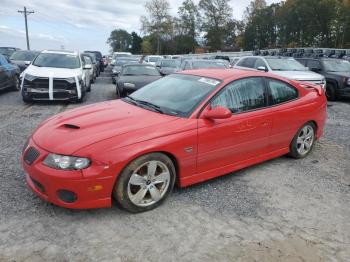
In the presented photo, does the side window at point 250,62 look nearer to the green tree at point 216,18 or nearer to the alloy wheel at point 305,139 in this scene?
the alloy wheel at point 305,139

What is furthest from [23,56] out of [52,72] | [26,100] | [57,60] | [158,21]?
[158,21]

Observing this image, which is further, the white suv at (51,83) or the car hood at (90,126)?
the white suv at (51,83)

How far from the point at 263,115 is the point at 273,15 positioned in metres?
74.2

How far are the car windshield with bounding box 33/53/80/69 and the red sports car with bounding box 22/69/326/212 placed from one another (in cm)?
691

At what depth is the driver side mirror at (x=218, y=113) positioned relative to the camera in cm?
403

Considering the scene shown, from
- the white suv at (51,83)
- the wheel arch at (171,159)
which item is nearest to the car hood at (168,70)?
the white suv at (51,83)

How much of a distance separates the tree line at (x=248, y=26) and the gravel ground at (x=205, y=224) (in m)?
54.1

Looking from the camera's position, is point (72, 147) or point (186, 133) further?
point (186, 133)

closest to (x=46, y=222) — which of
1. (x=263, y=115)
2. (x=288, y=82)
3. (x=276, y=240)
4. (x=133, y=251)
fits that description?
(x=133, y=251)

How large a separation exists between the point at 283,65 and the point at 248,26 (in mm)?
68338

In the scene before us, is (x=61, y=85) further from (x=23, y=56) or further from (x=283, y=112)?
(x=23, y=56)

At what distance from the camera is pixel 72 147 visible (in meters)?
3.47

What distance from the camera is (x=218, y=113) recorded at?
4.04 m

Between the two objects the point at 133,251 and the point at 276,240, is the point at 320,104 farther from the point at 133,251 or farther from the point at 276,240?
the point at 133,251
